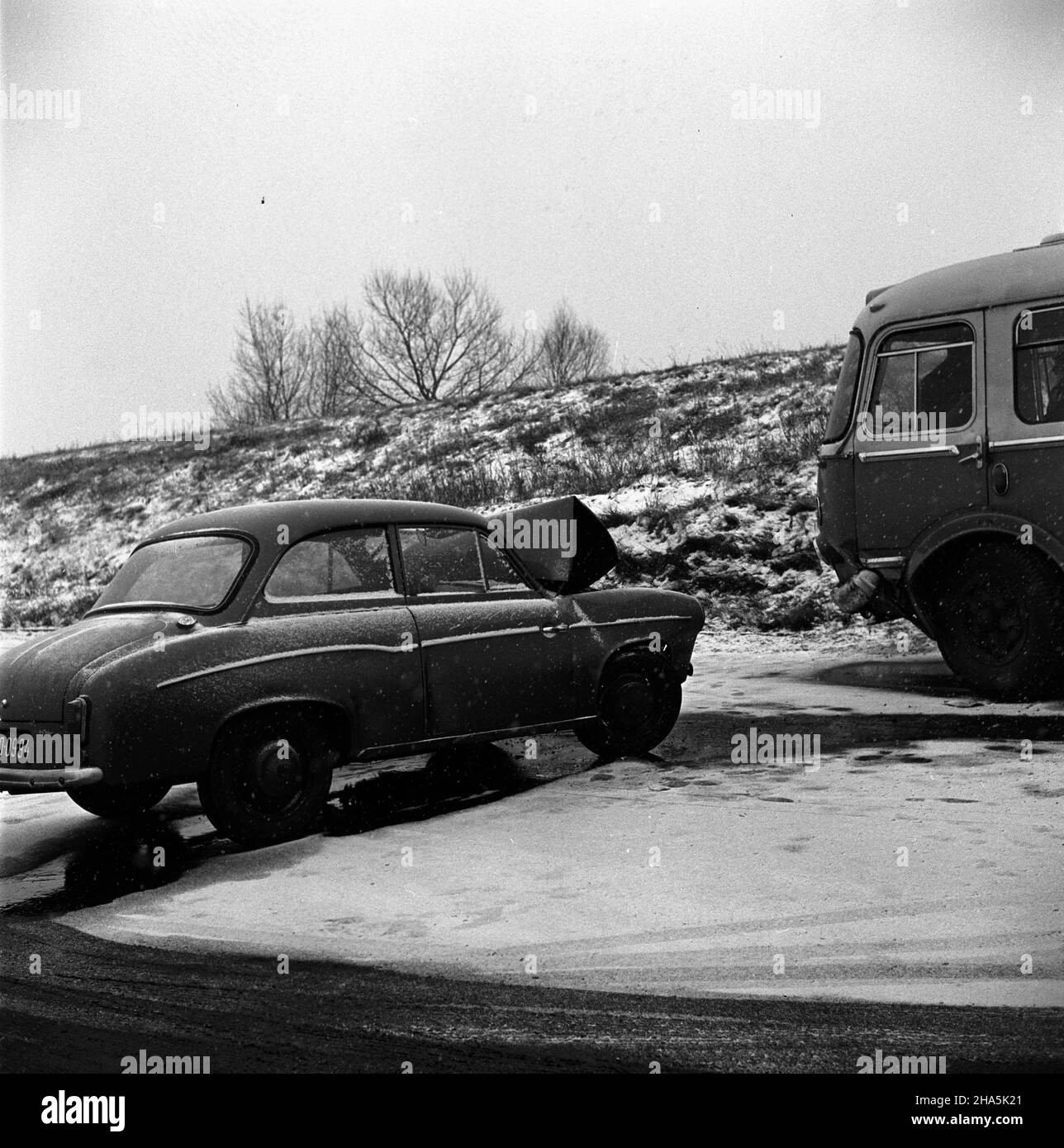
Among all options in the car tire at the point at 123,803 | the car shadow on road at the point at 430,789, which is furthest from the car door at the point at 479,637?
the car tire at the point at 123,803

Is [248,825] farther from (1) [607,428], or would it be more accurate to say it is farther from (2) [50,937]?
(1) [607,428]

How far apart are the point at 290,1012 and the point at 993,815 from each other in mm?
3524

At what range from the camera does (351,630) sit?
671 centimetres

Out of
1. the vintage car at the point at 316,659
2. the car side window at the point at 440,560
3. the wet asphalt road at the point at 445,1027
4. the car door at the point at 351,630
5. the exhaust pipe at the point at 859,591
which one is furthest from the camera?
the exhaust pipe at the point at 859,591

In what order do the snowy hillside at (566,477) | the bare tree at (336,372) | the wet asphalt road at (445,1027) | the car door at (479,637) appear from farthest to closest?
1. the bare tree at (336,372)
2. the snowy hillside at (566,477)
3. the car door at (479,637)
4. the wet asphalt road at (445,1027)

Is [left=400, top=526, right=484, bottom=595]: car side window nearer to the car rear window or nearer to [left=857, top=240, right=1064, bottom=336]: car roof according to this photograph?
the car rear window

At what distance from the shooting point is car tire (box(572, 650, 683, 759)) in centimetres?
806

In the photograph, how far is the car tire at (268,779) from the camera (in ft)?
20.4

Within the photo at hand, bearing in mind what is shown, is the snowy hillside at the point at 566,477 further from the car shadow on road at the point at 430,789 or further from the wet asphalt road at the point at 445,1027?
the wet asphalt road at the point at 445,1027

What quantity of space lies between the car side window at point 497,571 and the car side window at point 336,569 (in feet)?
2.21

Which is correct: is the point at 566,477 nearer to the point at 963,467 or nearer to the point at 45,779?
the point at 963,467

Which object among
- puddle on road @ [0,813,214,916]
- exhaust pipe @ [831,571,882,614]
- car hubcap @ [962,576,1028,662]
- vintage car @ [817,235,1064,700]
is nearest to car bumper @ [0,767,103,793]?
puddle on road @ [0,813,214,916]
